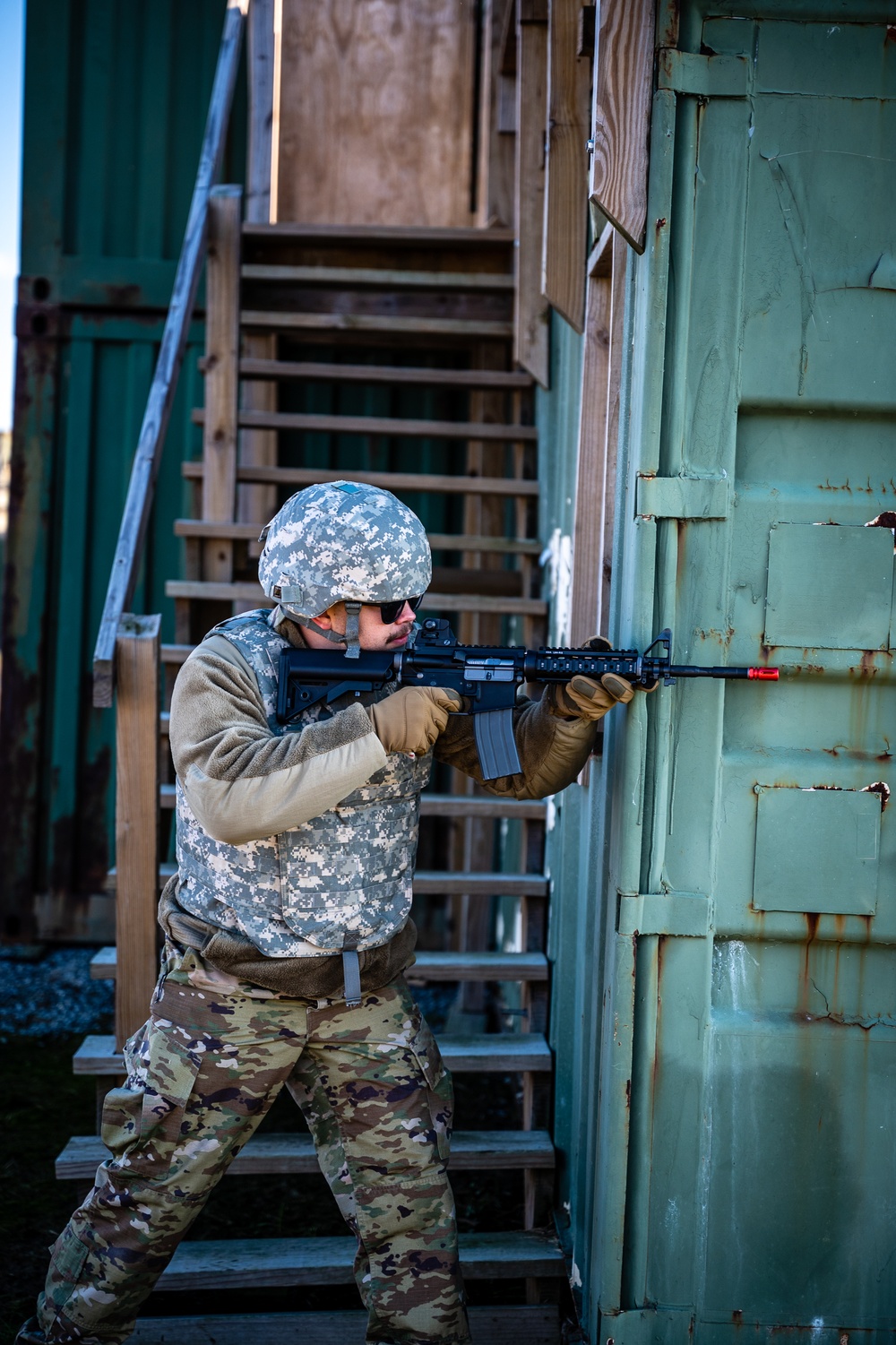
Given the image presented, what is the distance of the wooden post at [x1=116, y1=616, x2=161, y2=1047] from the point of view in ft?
10.1

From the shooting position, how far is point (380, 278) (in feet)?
15.8

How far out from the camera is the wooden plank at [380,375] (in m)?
4.68

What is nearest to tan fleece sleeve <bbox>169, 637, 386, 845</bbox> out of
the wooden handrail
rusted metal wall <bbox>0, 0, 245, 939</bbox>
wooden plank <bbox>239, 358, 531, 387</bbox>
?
the wooden handrail

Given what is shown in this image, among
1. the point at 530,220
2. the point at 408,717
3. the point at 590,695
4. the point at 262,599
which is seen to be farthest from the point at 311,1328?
the point at 530,220

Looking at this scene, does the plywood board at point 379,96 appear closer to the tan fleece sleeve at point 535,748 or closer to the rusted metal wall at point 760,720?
the rusted metal wall at point 760,720

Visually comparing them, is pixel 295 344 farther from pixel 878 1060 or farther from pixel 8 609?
pixel 878 1060

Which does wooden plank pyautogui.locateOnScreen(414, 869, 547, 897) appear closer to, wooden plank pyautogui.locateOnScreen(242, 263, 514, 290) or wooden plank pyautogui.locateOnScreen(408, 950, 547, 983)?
wooden plank pyautogui.locateOnScreen(408, 950, 547, 983)

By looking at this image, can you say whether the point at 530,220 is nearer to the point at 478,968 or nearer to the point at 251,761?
the point at 478,968

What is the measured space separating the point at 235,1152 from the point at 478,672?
1.14 metres

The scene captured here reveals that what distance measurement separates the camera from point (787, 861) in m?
2.40

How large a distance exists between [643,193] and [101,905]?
181 inches

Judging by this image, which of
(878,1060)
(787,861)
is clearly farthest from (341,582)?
(878,1060)

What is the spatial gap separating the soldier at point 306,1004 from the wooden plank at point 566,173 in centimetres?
102

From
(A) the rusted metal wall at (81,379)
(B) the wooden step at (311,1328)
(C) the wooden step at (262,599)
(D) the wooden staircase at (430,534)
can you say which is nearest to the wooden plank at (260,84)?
(A) the rusted metal wall at (81,379)
